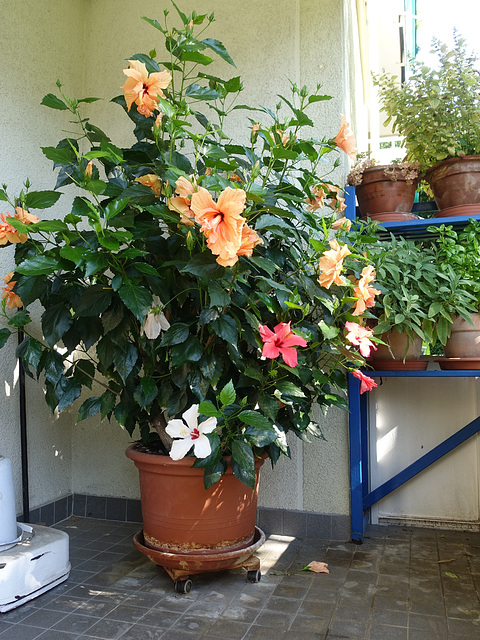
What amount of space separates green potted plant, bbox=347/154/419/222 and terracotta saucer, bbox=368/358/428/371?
570 mm

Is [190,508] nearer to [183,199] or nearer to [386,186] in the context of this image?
[183,199]

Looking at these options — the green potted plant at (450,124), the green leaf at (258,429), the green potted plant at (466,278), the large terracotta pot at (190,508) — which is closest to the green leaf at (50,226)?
the green leaf at (258,429)

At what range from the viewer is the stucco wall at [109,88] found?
7.66ft

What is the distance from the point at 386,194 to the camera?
7.41ft

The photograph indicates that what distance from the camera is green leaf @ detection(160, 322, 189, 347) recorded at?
1.58 m

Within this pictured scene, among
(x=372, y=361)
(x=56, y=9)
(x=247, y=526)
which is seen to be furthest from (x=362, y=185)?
(x=56, y=9)

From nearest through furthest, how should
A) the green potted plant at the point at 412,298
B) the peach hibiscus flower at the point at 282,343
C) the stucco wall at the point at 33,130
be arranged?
the peach hibiscus flower at the point at 282,343
the green potted plant at the point at 412,298
the stucco wall at the point at 33,130

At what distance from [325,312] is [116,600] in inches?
43.6

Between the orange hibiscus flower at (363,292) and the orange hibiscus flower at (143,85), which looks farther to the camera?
the orange hibiscus flower at (363,292)

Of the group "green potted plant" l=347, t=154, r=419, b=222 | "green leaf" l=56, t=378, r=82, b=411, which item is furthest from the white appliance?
"green potted plant" l=347, t=154, r=419, b=222

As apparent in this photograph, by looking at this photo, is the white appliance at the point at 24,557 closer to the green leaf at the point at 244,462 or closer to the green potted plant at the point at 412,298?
the green leaf at the point at 244,462

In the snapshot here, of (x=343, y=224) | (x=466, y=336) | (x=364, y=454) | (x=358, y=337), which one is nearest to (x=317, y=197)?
(x=343, y=224)

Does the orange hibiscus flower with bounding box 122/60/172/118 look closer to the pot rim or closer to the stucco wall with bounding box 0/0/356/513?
the stucco wall with bounding box 0/0/356/513

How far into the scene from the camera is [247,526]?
1.88m
